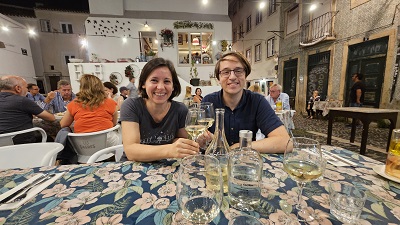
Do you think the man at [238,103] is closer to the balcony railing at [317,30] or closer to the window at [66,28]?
the balcony railing at [317,30]

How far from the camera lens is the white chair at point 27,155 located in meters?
1.23

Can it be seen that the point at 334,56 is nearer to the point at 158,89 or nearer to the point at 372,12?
the point at 372,12

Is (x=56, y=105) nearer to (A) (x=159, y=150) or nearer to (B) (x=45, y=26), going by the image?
(A) (x=159, y=150)

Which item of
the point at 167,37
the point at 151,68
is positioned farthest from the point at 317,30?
the point at 151,68

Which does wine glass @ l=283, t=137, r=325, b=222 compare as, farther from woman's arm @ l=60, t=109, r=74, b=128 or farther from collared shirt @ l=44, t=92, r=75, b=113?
collared shirt @ l=44, t=92, r=75, b=113

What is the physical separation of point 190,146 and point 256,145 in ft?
1.40

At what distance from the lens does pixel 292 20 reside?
9.38m

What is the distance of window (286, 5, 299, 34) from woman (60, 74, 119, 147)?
9.91 m

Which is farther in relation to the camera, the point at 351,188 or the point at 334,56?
the point at 334,56

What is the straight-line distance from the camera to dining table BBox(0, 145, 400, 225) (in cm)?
55

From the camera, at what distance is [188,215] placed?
51cm

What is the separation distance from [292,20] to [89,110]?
10460 mm

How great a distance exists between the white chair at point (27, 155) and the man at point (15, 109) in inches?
52.9

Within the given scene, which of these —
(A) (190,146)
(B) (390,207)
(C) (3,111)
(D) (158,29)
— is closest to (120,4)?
(D) (158,29)
